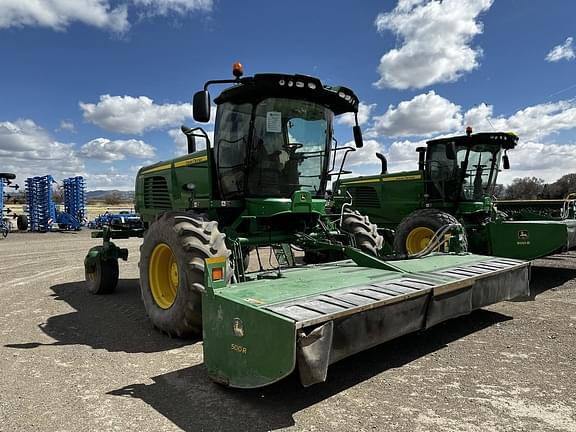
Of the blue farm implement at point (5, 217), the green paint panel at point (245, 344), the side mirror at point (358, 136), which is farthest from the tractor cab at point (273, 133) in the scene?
the blue farm implement at point (5, 217)

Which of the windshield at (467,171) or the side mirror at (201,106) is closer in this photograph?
the side mirror at (201,106)

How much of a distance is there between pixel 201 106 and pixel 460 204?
21.4ft

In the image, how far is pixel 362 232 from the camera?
5.77 metres

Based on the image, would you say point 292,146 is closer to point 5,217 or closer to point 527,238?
point 527,238

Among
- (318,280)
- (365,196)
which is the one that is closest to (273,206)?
(318,280)

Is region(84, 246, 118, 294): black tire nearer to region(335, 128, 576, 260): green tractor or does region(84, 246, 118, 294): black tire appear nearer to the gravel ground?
the gravel ground

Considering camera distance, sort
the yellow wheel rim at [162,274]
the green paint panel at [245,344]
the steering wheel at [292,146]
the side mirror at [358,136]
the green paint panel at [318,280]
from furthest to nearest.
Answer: the side mirror at [358,136] < the steering wheel at [292,146] < the yellow wheel rim at [162,274] < the green paint panel at [318,280] < the green paint panel at [245,344]

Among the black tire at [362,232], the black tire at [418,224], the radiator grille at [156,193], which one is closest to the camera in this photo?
the black tire at [362,232]

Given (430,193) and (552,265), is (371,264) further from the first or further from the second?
(552,265)

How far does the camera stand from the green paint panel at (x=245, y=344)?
2.58 m

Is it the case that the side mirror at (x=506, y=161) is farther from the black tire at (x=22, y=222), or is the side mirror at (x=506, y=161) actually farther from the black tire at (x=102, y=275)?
the black tire at (x=22, y=222)

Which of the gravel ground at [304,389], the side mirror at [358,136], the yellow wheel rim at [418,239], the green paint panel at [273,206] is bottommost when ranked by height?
the gravel ground at [304,389]

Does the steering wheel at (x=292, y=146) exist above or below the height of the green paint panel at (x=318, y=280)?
above

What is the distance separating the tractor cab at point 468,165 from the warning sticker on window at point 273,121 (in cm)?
501
